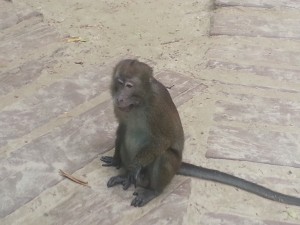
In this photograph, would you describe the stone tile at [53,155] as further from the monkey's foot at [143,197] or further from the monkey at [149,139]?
the monkey's foot at [143,197]

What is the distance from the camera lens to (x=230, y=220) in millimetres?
3150

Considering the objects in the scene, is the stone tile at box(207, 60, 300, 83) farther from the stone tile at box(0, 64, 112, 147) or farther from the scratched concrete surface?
the stone tile at box(0, 64, 112, 147)

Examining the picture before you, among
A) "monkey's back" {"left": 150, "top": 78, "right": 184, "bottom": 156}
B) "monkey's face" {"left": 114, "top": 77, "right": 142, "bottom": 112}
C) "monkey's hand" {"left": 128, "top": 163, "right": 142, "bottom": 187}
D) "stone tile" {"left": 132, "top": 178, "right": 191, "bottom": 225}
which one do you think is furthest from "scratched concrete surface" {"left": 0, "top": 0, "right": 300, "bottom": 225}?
"monkey's face" {"left": 114, "top": 77, "right": 142, "bottom": 112}

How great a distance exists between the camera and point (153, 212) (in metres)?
3.21

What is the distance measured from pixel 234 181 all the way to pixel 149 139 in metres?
0.61

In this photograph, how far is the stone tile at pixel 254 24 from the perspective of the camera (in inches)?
203

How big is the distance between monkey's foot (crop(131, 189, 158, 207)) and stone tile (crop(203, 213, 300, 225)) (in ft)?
1.17

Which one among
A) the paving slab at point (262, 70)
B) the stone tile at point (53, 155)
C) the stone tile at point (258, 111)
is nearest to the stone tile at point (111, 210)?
the stone tile at point (53, 155)

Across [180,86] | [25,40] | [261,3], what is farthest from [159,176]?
[261,3]

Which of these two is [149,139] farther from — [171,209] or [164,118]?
[171,209]

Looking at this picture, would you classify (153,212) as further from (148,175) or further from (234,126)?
(234,126)

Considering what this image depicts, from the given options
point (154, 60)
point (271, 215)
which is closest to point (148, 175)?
point (271, 215)

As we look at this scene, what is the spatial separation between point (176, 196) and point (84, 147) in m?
0.79

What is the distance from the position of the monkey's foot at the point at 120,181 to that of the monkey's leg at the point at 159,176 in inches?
3.9
